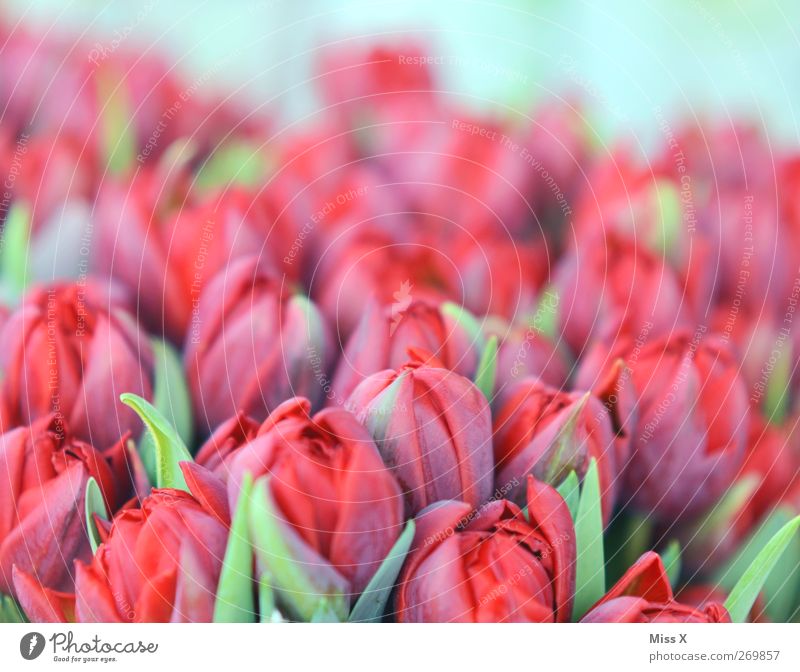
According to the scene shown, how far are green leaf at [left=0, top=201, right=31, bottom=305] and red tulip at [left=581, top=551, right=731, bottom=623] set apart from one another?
0.29 m

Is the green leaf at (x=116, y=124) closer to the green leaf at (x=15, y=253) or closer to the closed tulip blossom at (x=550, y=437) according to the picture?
the green leaf at (x=15, y=253)

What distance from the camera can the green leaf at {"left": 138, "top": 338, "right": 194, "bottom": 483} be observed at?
14.6 inches

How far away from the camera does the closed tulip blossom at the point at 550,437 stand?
1.23 ft

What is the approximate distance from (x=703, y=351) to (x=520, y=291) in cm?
9

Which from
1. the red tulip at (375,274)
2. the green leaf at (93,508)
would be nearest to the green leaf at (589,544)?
the red tulip at (375,274)

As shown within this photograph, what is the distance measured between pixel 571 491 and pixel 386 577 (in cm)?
9

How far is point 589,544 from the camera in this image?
1.25 ft

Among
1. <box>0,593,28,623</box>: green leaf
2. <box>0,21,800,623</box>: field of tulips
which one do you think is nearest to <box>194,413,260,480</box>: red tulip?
<box>0,21,800,623</box>: field of tulips

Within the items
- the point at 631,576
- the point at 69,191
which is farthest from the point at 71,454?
the point at 631,576

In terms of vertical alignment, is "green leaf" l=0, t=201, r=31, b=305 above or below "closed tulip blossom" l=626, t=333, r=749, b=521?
above

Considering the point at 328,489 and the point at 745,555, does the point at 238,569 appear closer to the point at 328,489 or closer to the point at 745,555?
the point at 328,489

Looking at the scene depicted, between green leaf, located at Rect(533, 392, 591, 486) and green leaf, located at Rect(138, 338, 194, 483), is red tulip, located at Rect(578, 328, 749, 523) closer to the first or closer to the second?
green leaf, located at Rect(533, 392, 591, 486)
